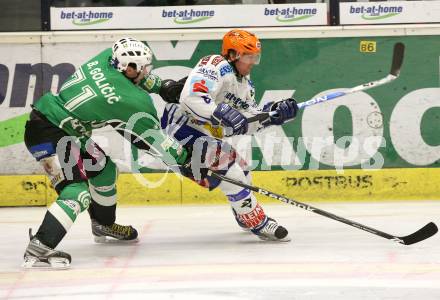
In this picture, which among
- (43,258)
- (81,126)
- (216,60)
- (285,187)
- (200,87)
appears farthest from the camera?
(285,187)

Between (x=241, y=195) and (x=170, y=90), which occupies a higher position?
(x=170, y=90)

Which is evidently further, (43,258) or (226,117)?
(226,117)

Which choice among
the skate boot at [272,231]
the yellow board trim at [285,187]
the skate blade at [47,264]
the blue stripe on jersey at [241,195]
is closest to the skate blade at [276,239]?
the skate boot at [272,231]

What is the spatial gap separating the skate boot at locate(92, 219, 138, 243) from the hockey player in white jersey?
0.57m

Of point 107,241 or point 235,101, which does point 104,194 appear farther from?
point 235,101

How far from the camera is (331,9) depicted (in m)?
6.99

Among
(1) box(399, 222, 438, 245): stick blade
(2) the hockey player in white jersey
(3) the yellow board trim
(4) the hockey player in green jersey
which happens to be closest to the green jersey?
(4) the hockey player in green jersey

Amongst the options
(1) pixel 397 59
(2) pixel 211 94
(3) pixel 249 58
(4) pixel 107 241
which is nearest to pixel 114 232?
(4) pixel 107 241

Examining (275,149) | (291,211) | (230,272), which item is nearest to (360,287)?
(230,272)

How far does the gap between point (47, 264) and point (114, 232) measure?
84 cm

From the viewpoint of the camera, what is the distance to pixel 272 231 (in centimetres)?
534

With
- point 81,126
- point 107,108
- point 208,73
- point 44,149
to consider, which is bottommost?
point 44,149

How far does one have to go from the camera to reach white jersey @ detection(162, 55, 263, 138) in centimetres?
514

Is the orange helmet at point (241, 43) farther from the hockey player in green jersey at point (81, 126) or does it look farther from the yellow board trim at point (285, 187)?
the yellow board trim at point (285, 187)
